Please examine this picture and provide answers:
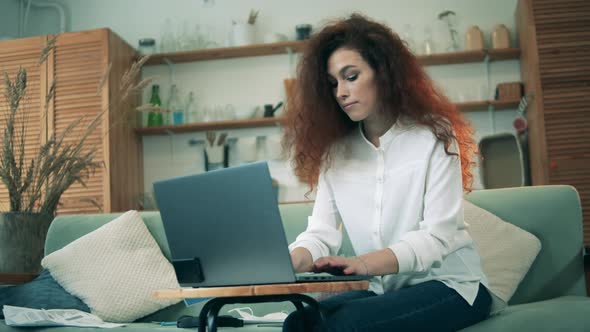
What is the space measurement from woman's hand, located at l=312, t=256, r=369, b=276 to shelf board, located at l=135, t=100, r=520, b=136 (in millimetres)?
3742

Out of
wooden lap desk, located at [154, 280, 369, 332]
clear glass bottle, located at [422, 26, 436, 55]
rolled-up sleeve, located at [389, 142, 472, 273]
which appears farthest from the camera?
clear glass bottle, located at [422, 26, 436, 55]

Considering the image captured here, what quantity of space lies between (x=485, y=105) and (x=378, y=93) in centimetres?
336

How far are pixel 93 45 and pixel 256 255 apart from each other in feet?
13.8

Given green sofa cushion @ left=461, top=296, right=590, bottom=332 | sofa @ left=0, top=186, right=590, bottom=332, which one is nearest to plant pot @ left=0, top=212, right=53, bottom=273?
sofa @ left=0, top=186, right=590, bottom=332

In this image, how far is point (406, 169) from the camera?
A: 5.89 feet

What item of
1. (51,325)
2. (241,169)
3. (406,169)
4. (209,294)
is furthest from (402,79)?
(51,325)

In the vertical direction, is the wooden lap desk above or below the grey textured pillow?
above

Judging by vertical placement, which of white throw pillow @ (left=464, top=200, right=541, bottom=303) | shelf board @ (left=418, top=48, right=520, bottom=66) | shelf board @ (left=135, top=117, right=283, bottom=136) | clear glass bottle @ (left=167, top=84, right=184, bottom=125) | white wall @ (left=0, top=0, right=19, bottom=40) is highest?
white wall @ (left=0, top=0, right=19, bottom=40)

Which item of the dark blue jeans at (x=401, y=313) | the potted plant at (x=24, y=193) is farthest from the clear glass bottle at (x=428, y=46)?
the dark blue jeans at (x=401, y=313)

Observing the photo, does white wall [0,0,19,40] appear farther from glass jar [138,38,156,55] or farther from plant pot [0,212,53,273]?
plant pot [0,212,53,273]

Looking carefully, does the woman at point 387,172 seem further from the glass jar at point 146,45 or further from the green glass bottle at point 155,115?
the glass jar at point 146,45

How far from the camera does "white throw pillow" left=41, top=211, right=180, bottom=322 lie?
2.53 m

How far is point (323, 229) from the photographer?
1.93 metres

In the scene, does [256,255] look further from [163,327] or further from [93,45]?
[93,45]
